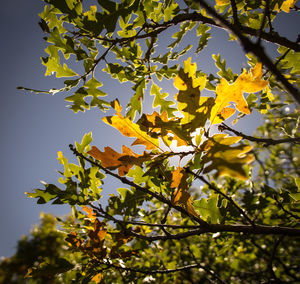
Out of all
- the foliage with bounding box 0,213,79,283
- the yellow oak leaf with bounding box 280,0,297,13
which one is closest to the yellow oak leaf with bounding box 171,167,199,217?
the yellow oak leaf with bounding box 280,0,297,13

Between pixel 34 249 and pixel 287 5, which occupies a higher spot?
pixel 34 249

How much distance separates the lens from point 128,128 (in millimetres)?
1398

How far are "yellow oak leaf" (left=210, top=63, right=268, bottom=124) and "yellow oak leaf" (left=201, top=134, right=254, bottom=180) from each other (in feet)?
0.58

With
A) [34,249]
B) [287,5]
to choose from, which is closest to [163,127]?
[287,5]

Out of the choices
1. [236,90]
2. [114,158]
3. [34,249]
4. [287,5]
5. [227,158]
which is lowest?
[227,158]

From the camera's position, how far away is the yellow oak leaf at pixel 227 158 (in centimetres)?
86

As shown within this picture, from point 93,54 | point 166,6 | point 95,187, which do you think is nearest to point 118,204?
point 95,187

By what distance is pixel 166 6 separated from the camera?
1913mm

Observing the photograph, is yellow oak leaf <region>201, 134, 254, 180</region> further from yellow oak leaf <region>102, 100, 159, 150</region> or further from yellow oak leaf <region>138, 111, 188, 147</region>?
yellow oak leaf <region>102, 100, 159, 150</region>

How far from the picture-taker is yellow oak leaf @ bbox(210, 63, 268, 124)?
1.14m

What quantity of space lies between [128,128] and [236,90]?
69cm

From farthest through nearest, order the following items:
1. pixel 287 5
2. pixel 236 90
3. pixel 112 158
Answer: pixel 287 5 → pixel 112 158 → pixel 236 90

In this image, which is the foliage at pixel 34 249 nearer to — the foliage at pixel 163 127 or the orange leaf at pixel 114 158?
the foliage at pixel 163 127

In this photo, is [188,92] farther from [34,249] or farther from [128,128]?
[34,249]
